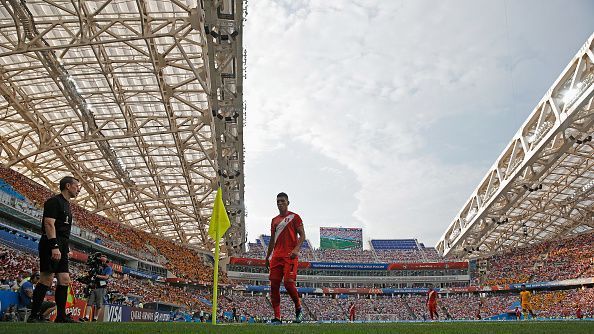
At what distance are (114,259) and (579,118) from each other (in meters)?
39.0

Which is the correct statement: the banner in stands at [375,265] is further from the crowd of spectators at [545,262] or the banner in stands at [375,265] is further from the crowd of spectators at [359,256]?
the crowd of spectators at [545,262]

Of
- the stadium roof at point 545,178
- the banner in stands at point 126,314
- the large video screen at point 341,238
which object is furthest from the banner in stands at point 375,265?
the banner in stands at point 126,314

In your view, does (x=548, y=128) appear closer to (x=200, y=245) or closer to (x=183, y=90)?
(x=183, y=90)

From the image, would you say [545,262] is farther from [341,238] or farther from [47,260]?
[47,260]

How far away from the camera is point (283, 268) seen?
7.68 metres

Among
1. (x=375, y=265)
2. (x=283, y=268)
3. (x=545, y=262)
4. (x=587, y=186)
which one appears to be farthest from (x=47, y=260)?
(x=375, y=265)

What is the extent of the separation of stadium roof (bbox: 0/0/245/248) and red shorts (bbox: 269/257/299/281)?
1215cm

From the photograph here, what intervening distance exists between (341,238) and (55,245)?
8127cm

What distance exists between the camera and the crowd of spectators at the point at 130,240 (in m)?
33.2

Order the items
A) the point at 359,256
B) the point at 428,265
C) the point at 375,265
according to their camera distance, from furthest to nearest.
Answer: the point at 359,256
the point at 375,265
the point at 428,265

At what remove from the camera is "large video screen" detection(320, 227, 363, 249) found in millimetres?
84688

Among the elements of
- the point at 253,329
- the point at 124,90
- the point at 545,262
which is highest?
the point at 124,90

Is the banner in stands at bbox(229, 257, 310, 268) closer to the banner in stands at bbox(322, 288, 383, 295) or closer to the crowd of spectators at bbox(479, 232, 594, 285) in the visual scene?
the banner in stands at bbox(322, 288, 383, 295)

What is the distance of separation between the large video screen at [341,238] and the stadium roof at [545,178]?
63.6ft
